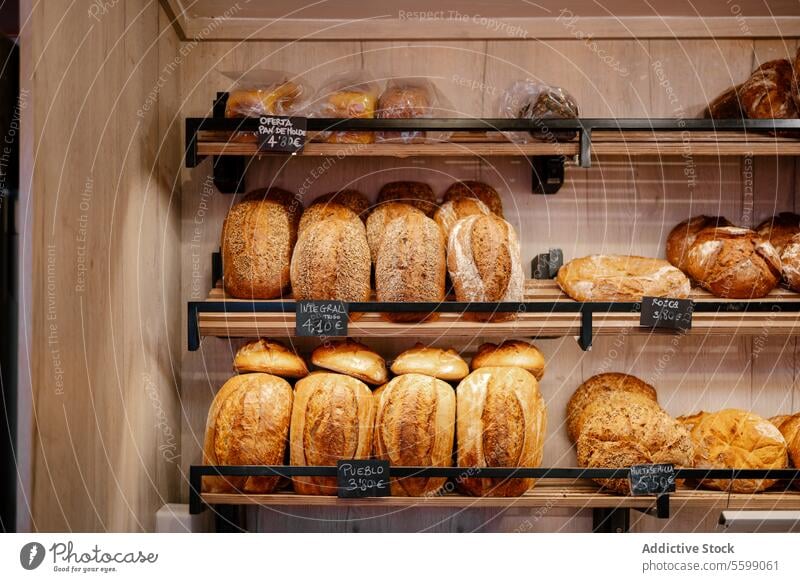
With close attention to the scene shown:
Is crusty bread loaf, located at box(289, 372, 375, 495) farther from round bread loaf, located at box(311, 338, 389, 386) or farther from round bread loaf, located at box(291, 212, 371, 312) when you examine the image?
round bread loaf, located at box(291, 212, 371, 312)

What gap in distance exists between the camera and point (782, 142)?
183 centimetres

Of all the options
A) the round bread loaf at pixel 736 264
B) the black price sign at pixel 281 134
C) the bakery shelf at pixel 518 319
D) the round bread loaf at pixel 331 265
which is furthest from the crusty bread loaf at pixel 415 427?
the round bread loaf at pixel 736 264

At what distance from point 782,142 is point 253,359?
5.05ft

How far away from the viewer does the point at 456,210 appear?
200 centimetres

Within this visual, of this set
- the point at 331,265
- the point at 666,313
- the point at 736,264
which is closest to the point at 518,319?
the point at 666,313

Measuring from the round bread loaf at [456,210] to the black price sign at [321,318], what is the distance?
0.43 meters

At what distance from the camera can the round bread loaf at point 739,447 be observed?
1833 mm

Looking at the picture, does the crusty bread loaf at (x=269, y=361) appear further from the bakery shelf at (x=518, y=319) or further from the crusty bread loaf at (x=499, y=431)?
the crusty bread loaf at (x=499, y=431)

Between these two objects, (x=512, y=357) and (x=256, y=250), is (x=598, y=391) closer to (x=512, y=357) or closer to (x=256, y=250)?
(x=512, y=357)

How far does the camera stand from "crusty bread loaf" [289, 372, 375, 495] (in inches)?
68.9

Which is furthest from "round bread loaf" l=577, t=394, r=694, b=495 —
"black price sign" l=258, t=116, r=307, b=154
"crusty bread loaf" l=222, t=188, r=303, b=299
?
"black price sign" l=258, t=116, r=307, b=154

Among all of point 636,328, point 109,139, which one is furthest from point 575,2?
point 109,139

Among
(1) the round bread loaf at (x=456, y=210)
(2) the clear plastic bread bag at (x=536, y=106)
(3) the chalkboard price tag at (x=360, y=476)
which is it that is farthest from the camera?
(1) the round bread loaf at (x=456, y=210)
